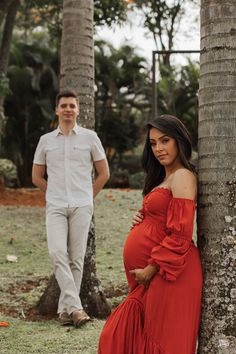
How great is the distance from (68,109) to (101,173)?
0.71 meters

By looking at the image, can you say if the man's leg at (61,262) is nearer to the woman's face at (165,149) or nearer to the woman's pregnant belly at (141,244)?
the woman's pregnant belly at (141,244)

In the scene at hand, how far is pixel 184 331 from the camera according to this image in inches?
143

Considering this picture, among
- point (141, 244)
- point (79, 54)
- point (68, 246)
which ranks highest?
point (79, 54)

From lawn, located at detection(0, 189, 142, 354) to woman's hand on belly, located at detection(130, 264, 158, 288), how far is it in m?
1.63

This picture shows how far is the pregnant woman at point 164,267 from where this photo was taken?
3555mm

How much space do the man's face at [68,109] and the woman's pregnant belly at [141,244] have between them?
8.42 ft

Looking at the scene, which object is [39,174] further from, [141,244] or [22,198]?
[22,198]

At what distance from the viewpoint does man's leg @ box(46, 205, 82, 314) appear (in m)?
6.02

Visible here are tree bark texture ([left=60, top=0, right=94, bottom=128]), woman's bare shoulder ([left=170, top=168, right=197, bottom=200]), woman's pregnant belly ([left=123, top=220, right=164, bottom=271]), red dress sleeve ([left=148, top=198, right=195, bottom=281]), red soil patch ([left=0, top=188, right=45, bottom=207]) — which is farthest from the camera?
red soil patch ([left=0, top=188, right=45, bottom=207])

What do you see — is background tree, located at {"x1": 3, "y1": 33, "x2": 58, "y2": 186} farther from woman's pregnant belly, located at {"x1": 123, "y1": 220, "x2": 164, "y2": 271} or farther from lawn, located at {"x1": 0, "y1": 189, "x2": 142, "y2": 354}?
woman's pregnant belly, located at {"x1": 123, "y1": 220, "x2": 164, "y2": 271}

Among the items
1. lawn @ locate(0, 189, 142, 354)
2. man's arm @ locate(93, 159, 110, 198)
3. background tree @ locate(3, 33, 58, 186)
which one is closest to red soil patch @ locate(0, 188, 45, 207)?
lawn @ locate(0, 189, 142, 354)

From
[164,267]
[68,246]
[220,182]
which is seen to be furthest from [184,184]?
[68,246]

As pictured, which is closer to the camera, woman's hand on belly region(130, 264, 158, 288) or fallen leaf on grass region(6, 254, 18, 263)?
woman's hand on belly region(130, 264, 158, 288)

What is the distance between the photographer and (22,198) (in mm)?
13672
